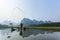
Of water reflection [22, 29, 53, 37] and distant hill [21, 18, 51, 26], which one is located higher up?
distant hill [21, 18, 51, 26]

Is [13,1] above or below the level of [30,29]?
above

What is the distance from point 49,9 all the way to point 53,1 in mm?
174

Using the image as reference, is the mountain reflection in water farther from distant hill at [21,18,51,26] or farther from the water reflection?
distant hill at [21,18,51,26]

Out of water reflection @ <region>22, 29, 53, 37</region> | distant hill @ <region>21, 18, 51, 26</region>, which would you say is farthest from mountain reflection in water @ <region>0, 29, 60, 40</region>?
distant hill @ <region>21, 18, 51, 26</region>

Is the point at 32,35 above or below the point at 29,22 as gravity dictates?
below

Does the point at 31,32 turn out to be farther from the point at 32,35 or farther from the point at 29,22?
the point at 29,22

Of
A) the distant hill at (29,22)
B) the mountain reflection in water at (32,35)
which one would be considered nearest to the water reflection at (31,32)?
the mountain reflection in water at (32,35)

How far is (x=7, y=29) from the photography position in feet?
9.62

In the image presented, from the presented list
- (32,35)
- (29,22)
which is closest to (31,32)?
(32,35)

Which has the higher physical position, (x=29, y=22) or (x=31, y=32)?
(x=29, y=22)

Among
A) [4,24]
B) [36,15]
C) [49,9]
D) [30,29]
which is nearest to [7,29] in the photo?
[4,24]

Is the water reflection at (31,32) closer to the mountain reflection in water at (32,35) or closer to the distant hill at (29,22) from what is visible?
the mountain reflection in water at (32,35)

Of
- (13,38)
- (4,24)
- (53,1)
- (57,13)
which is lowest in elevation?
(13,38)

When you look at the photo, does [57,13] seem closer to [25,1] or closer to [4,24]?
[25,1]
